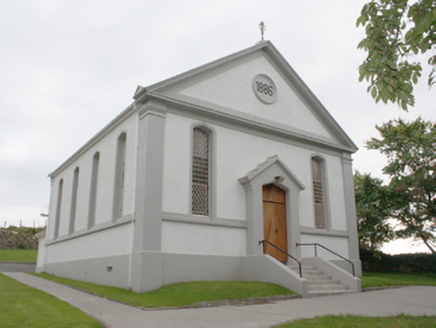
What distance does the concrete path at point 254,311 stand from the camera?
755cm

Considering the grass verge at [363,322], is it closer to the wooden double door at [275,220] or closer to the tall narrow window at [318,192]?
the wooden double door at [275,220]

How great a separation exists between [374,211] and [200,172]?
42.3 feet

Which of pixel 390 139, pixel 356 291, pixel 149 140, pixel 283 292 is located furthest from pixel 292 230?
pixel 390 139

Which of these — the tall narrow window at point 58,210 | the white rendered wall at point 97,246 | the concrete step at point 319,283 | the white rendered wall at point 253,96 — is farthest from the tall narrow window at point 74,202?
the concrete step at point 319,283

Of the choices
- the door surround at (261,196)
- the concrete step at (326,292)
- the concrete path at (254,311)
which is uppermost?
the door surround at (261,196)

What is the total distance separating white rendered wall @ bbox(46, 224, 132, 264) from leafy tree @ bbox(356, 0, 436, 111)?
8741 millimetres

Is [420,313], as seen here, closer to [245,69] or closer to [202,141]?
[202,141]

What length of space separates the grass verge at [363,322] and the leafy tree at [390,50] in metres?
3.62

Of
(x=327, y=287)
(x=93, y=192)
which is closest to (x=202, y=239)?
(x=327, y=287)

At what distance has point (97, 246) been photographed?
50.6ft

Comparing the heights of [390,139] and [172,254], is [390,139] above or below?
above

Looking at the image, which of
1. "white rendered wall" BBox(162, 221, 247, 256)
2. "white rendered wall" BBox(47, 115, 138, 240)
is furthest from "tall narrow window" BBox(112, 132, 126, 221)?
"white rendered wall" BBox(162, 221, 247, 256)

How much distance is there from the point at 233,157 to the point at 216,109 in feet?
6.11

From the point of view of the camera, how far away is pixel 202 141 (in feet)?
47.8
